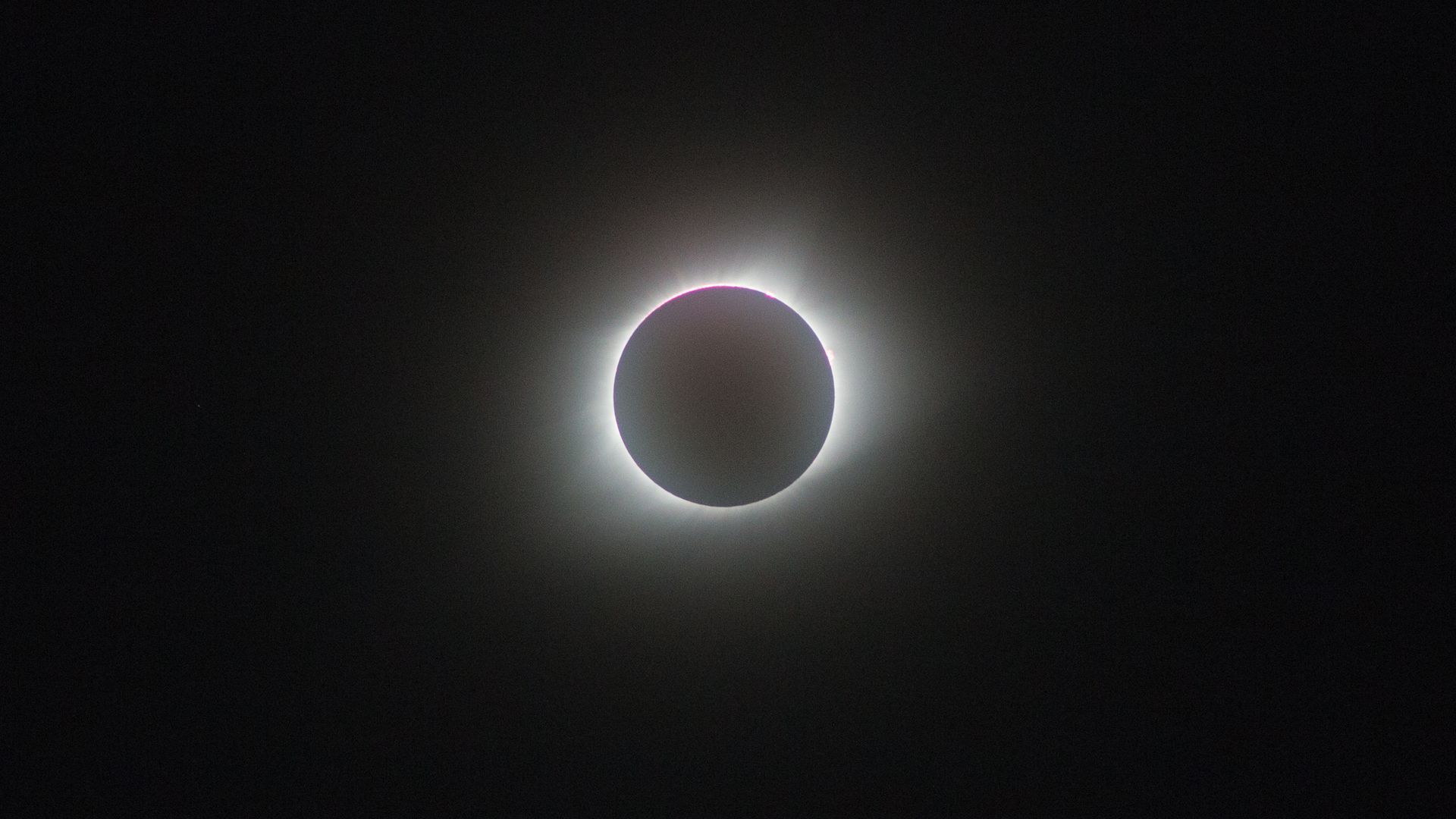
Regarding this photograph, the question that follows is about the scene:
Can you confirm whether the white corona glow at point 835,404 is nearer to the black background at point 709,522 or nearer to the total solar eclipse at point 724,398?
the black background at point 709,522

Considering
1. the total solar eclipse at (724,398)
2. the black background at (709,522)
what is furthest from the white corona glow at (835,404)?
the total solar eclipse at (724,398)

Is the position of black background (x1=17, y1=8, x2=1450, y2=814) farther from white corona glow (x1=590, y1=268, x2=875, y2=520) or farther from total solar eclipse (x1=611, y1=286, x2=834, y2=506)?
total solar eclipse (x1=611, y1=286, x2=834, y2=506)

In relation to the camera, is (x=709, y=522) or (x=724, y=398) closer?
(x=724, y=398)

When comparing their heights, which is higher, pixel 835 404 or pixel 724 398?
pixel 835 404

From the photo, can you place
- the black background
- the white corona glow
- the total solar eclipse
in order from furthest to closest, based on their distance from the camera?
the white corona glow, the black background, the total solar eclipse

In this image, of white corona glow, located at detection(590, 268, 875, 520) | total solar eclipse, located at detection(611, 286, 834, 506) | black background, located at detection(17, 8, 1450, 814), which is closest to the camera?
total solar eclipse, located at detection(611, 286, 834, 506)

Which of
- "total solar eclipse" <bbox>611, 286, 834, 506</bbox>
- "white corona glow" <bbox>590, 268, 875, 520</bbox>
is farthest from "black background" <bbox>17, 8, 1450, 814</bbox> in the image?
"total solar eclipse" <bbox>611, 286, 834, 506</bbox>
